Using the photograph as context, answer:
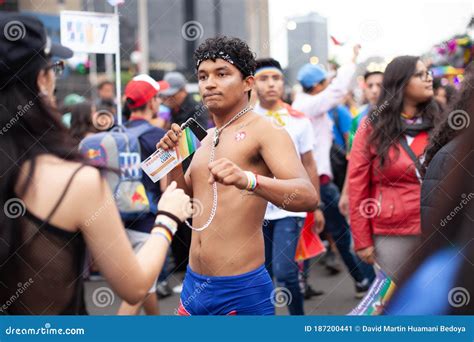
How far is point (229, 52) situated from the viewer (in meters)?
3.19

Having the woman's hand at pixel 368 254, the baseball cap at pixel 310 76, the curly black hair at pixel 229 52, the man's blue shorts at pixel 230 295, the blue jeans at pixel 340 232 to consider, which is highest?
the curly black hair at pixel 229 52

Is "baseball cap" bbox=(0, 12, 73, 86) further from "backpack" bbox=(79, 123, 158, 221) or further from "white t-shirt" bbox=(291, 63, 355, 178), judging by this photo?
"white t-shirt" bbox=(291, 63, 355, 178)

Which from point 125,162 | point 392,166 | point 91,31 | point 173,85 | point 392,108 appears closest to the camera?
point 392,166

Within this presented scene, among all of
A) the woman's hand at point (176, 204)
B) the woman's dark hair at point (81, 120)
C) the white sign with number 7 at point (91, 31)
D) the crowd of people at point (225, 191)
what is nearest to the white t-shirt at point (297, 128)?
the crowd of people at point (225, 191)

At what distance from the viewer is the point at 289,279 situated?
15.7ft

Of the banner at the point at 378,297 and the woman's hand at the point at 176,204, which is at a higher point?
the woman's hand at the point at 176,204

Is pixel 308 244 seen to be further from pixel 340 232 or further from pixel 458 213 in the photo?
pixel 458 213

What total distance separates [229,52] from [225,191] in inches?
24.1

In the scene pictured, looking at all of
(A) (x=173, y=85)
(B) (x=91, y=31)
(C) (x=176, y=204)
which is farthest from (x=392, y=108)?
(A) (x=173, y=85)

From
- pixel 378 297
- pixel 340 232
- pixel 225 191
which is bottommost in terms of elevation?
pixel 340 232

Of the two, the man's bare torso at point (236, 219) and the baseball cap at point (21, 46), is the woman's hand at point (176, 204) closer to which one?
the baseball cap at point (21, 46)

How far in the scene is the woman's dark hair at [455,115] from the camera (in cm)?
315

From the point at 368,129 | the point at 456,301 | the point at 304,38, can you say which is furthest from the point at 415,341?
the point at 304,38

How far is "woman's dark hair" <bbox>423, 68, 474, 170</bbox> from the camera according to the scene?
10.3 feet
